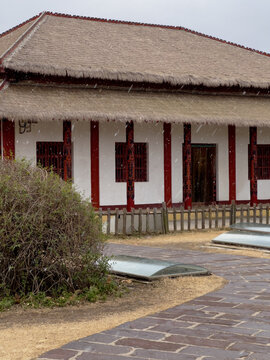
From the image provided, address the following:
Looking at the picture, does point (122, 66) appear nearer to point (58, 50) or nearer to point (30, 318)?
point (58, 50)

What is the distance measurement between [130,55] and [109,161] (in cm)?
351

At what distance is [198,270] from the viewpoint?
859 cm

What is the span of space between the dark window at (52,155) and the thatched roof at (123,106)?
Answer: 143 cm

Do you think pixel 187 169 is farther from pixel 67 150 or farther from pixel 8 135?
pixel 8 135

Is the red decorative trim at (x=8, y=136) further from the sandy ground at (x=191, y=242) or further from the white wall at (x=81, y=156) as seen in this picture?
the sandy ground at (x=191, y=242)

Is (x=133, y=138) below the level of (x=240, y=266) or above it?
above

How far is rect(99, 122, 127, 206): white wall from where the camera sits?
60.1 feet

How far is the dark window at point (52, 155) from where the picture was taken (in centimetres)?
1745

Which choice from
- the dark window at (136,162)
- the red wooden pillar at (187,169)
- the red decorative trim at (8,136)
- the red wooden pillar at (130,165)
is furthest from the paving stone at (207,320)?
the dark window at (136,162)

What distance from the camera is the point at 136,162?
62.3 feet

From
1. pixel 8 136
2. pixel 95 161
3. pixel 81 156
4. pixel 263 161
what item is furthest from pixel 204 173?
pixel 8 136

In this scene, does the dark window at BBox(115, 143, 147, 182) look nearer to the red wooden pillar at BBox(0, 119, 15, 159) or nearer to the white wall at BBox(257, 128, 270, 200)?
the red wooden pillar at BBox(0, 119, 15, 159)

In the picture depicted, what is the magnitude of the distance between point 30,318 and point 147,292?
5.61ft

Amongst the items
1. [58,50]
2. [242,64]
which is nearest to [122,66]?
[58,50]
